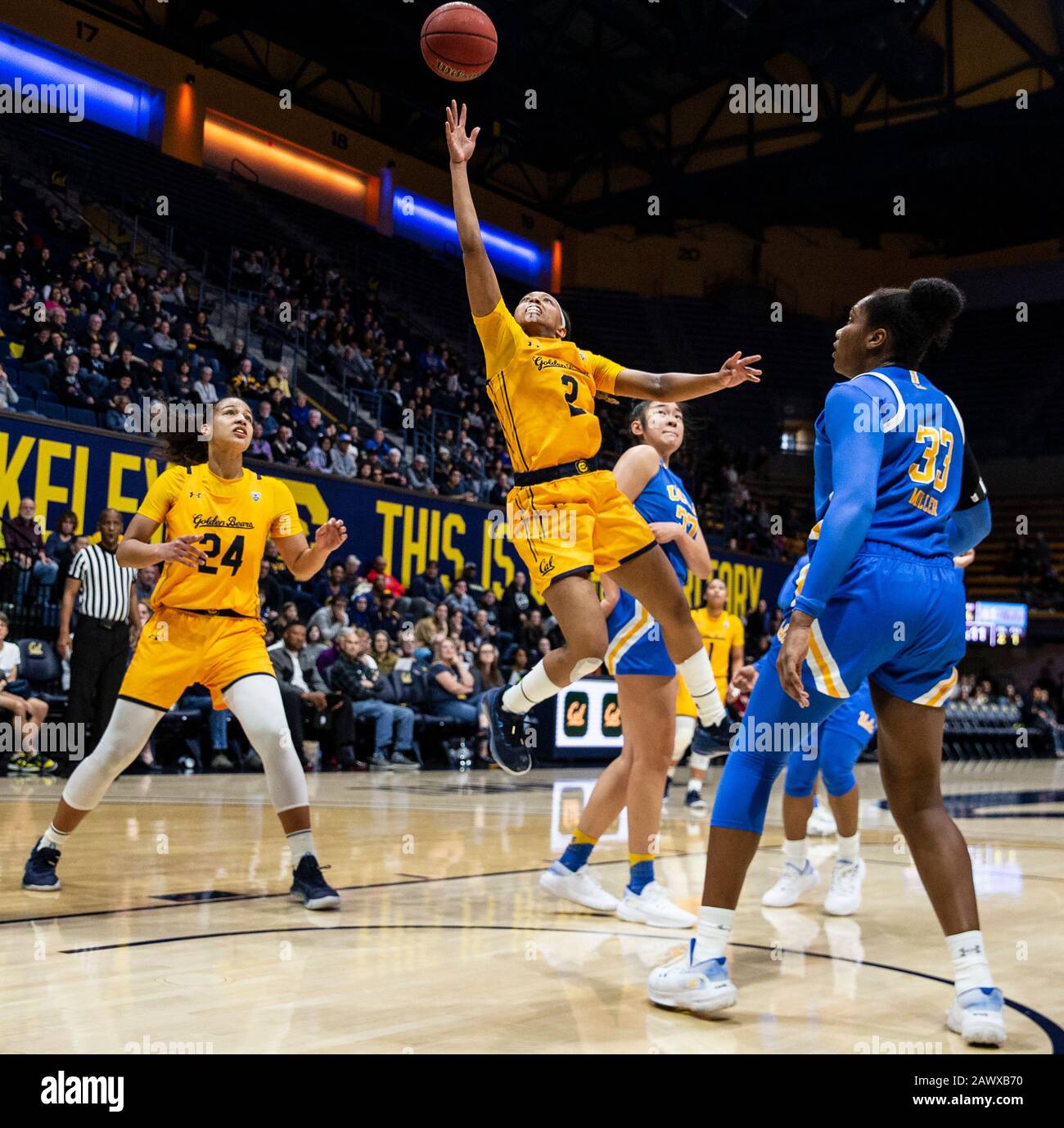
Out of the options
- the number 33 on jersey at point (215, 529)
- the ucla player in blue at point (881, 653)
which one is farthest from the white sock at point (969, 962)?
the number 33 on jersey at point (215, 529)

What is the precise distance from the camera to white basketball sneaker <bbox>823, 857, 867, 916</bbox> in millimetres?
4801

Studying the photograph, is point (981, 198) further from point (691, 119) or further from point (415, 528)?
point (415, 528)

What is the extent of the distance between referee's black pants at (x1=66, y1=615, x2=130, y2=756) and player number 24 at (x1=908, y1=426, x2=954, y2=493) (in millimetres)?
8157

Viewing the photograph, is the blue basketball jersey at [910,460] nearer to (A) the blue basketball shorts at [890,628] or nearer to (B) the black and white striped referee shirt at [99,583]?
(A) the blue basketball shorts at [890,628]

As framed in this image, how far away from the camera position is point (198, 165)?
2175 cm

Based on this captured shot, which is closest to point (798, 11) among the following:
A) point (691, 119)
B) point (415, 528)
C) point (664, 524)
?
point (691, 119)

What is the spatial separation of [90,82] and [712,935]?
21375 mm

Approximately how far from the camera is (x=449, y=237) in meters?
27.8

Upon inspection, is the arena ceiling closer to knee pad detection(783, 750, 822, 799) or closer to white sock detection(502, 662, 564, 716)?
knee pad detection(783, 750, 822, 799)

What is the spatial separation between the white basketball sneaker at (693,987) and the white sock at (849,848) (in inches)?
81.7

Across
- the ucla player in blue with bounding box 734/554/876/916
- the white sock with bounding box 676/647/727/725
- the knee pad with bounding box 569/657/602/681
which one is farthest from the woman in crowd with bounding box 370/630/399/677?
the knee pad with bounding box 569/657/602/681

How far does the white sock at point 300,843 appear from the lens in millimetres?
4578

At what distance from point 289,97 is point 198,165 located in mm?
2642
